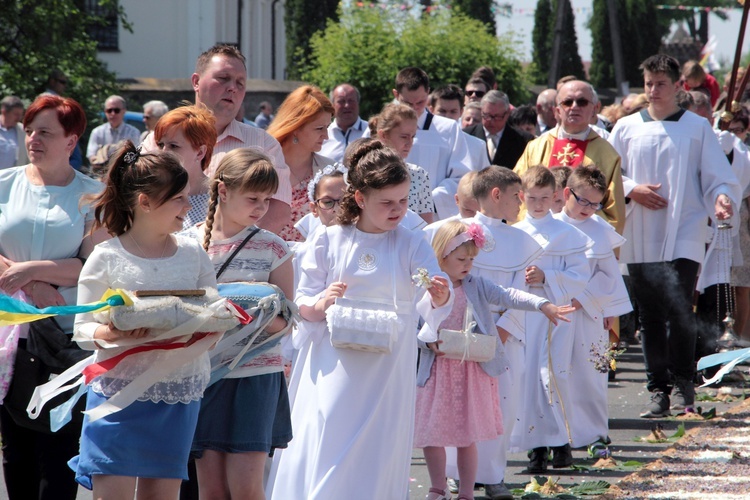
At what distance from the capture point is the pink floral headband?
19.5ft

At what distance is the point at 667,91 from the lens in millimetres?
8977

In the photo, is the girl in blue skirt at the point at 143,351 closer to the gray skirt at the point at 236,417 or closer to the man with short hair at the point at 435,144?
the gray skirt at the point at 236,417

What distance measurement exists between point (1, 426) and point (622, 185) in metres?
5.15

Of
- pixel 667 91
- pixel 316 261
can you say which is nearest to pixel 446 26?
pixel 667 91

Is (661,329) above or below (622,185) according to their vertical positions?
below

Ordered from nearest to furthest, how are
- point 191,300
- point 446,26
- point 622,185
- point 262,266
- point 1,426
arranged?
point 191,300, point 262,266, point 1,426, point 622,185, point 446,26

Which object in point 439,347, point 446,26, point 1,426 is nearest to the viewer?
point 1,426

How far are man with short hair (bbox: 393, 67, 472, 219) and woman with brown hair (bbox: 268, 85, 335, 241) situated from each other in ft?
8.51

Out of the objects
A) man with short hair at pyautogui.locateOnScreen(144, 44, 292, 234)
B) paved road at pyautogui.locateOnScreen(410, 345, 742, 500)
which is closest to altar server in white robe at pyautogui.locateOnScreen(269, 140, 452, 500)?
man with short hair at pyautogui.locateOnScreen(144, 44, 292, 234)

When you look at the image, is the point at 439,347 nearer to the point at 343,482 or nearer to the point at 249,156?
the point at 343,482

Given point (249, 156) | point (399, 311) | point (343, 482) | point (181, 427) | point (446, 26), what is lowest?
point (343, 482)

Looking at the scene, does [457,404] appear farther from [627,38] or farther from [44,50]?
[627,38]

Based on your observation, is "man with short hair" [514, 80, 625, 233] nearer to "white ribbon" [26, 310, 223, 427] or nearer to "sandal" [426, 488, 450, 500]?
"sandal" [426, 488, 450, 500]

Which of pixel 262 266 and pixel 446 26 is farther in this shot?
pixel 446 26
